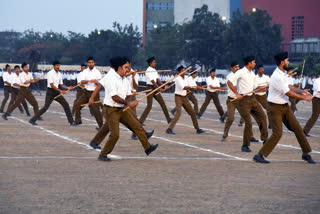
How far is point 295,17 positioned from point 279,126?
70558 mm

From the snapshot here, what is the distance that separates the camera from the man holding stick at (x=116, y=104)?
1124 centimetres

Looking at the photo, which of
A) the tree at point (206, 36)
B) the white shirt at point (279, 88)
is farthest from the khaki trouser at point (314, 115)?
the tree at point (206, 36)

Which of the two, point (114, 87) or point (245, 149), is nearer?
point (114, 87)

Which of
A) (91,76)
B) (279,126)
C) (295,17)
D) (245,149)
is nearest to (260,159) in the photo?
(279,126)

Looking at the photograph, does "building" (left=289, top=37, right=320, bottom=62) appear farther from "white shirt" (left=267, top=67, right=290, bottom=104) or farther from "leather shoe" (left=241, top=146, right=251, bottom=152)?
"white shirt" (left=267, top=67, right=290, bottom=104)

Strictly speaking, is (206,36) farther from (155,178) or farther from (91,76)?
(155,178)

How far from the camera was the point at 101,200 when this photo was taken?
7.68 meters

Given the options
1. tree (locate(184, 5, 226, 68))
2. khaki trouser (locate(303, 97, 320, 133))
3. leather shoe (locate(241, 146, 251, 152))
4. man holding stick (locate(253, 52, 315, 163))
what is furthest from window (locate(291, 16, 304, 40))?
man holding stick (locate(253, 52, 315, 163))

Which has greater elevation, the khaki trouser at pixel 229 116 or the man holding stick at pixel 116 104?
the man holding stick at pixel 116 104

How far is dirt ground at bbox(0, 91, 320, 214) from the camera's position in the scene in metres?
7.46

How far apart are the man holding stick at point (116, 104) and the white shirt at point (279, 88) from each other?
218cm

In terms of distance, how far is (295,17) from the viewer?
79.8m

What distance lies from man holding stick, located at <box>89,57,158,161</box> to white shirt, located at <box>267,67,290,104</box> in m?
2.18

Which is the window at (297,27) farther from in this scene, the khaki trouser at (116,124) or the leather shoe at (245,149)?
the khaki trouser at (116,124)
